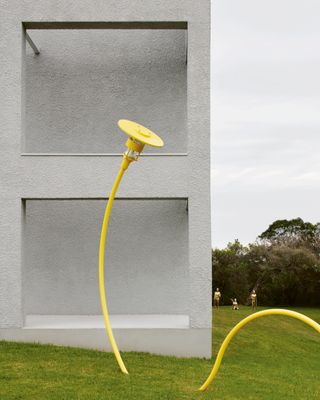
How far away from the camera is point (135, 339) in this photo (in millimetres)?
14148

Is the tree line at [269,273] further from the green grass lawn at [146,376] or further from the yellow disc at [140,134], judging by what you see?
the yellow disc at [140,134]

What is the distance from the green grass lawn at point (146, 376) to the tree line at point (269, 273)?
1925cm

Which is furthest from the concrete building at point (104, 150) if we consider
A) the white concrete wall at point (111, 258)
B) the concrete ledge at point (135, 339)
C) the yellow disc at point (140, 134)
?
the yellow disc at point (140, 134)

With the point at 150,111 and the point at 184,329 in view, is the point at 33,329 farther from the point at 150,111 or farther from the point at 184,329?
the point at 150,111

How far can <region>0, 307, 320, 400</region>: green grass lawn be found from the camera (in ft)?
33.2

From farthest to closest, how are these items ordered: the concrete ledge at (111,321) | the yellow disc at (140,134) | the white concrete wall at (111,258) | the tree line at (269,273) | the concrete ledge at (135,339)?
1. the tree line at (269,273)
2. the white concrete wall at (111,258)
3. the concrete ledge at (111,321)
4. the concrete ledge at (135,339)
5. the yellow disc at (140,134)

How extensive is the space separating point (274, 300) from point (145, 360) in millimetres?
24910

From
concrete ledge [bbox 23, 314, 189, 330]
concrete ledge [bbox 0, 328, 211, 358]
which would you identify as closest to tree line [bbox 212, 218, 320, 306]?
concrete ledge [bbox 23, 314, 189, 330]

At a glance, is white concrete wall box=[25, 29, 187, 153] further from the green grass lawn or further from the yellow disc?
the yellow disc

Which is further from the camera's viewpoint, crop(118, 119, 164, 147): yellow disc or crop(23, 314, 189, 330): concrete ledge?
crop(23, 314, 189, 330): concrete ledge

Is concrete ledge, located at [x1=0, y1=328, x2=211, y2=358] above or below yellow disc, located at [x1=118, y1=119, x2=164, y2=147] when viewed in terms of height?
below

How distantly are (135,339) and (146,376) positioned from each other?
8.81 feet

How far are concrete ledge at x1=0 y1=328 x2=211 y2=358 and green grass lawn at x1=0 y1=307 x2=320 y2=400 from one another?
0.40 m

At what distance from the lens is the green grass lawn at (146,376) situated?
1012 centimetres
